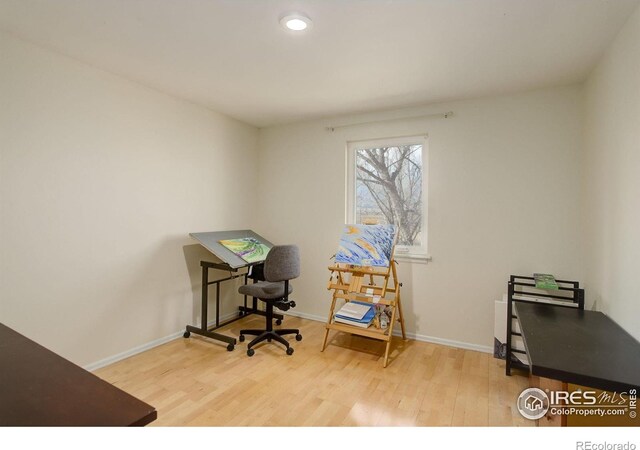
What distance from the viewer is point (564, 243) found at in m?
2.81

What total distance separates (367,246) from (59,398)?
257cm

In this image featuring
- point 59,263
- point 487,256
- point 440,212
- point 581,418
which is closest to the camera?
point 581,418

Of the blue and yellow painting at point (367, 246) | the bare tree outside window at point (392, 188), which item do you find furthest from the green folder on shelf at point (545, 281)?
the blue and yellow painting at point (367, 246)

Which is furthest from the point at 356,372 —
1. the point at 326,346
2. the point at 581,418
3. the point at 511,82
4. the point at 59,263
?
the point at 511,82

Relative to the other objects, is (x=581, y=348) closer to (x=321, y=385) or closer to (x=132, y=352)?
(x=321, y=385)

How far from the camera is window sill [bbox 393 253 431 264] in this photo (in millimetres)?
3367

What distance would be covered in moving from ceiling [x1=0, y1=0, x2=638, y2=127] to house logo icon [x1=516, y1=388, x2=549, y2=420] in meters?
2.22

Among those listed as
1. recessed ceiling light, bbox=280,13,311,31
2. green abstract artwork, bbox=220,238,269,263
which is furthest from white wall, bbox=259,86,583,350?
recessed ceiling light, bbox=280,13,311,31

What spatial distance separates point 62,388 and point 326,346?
2551 mm

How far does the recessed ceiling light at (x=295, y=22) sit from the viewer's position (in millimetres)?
1851

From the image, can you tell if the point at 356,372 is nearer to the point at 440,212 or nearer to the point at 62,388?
the point at 440,212

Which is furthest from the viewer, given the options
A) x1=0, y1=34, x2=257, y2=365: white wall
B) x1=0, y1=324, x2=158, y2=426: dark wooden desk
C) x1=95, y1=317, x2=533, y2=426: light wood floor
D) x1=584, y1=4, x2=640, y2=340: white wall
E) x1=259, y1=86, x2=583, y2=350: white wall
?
x1=259, y1=86, x2=583, y2=350: white wall

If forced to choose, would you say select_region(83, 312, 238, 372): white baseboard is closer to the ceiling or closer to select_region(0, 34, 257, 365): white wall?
select_region(0, 34, 257, 365): white wall

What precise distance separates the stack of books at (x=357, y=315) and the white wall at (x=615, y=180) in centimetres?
177
